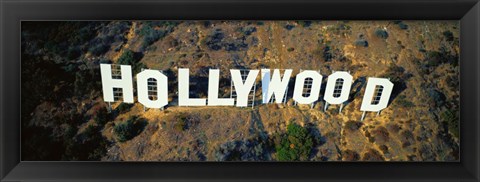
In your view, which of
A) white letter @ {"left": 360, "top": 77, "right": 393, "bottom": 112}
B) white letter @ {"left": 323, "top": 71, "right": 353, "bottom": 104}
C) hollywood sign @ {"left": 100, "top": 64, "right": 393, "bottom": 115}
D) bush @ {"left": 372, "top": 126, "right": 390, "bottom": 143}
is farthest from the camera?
bush @ {"left": 372, "top": 126, "right": 390, "bottom": 143}

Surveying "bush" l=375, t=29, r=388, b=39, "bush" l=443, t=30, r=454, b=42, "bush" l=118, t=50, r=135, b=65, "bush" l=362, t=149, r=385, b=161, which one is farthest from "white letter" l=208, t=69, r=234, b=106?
"bush" l=443, t=30, r=454, b=42

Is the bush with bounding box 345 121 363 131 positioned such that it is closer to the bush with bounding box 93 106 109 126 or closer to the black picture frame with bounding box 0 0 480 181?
the black picture frame with bounding box 0 0 480 181

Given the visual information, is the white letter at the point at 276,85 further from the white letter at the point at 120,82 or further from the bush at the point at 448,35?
the bush at the point at 448,35

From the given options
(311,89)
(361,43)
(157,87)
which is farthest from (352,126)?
(157,87)

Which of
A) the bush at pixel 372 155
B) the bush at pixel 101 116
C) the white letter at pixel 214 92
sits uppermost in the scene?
the white letter at pixel 214 92
